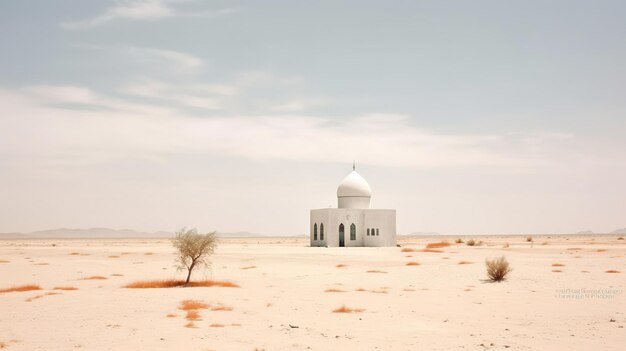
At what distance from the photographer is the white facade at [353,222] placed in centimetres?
5869

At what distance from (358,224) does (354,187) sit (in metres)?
4.52

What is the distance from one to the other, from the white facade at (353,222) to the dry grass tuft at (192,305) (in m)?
39.9

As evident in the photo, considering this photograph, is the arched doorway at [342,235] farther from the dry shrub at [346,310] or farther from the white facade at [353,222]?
the dry shrub at [346,310]

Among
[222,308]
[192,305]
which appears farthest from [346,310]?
[192,305]

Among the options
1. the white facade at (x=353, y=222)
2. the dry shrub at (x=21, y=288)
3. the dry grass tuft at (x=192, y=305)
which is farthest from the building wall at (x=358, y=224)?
the dry grass tuft at (x=192, y=305)

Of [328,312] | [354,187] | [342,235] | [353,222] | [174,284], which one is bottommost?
[328,312]

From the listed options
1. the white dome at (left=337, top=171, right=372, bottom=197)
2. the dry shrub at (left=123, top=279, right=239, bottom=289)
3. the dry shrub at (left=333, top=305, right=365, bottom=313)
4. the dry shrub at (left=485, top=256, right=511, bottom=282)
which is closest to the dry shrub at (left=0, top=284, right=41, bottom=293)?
the dry shrub at (left=123, top=279, right=239, bottom=289)

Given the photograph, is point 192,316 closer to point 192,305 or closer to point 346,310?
point 192,305

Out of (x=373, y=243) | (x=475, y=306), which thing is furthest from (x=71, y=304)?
(x=373, y=243)

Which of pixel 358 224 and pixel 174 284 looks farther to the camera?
pixel 358 224

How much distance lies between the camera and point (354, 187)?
6197 cm

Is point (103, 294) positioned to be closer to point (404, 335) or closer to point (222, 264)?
point (404, 335)

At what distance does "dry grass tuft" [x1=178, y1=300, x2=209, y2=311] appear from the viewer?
58.9 ft

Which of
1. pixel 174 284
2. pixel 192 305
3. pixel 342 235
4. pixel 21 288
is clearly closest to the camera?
pixel 192 305
